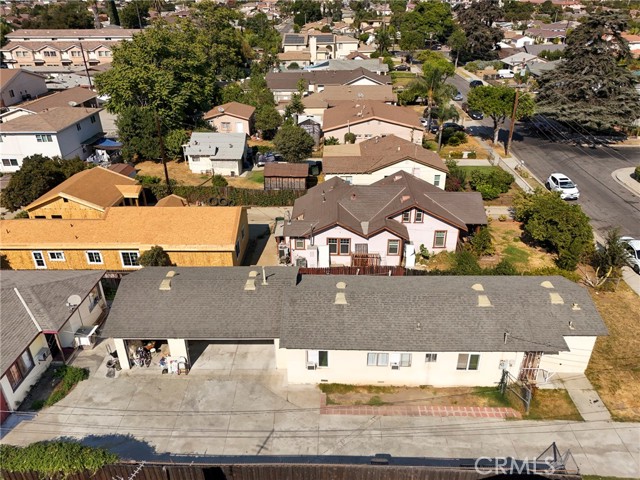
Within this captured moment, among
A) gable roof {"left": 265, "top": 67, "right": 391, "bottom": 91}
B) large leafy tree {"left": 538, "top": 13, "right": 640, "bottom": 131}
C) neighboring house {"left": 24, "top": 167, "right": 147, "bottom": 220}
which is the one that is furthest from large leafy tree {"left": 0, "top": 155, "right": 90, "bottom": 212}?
large leafy tree {"left": 538, "top": 13, "right": 640, "bottom": 131}

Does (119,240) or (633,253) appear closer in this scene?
(119,240)

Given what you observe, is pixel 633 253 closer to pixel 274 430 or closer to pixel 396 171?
pixel 396 171

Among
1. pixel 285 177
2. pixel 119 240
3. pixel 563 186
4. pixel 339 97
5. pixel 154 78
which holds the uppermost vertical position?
pixel 154 78

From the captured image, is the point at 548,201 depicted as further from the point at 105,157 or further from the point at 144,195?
the point at 105,157

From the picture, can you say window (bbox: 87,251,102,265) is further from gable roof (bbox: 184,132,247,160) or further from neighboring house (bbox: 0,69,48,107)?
neighboring house (bbox: 0,69,48,107)

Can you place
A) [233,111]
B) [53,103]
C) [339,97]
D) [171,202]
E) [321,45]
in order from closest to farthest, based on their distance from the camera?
[171,202] < [53,103] < [233,111] < [339,97] < [321,45]

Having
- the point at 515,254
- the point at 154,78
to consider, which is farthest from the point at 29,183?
the point at 515,254

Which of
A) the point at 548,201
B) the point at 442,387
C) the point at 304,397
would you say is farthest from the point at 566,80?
the point at 304,397
